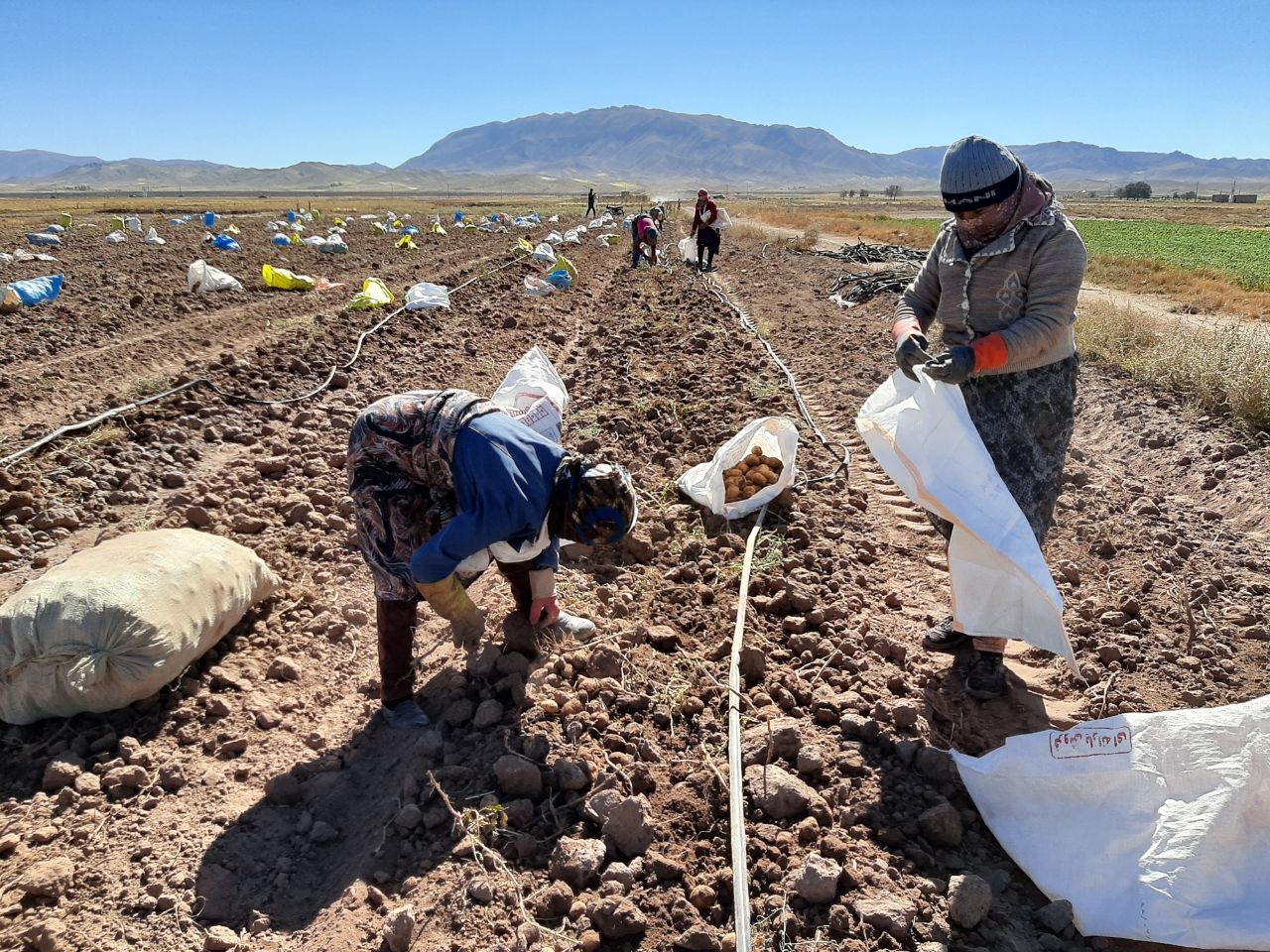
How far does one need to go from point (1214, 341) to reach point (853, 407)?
3.00 meters

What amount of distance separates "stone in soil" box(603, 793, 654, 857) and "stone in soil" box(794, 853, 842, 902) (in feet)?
1.33

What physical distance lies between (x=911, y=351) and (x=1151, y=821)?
141 cm

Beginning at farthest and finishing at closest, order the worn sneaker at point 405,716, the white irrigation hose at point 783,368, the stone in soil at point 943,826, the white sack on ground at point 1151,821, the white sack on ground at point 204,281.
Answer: the white sack on ground at point 204,281
the white irrigation hose at point 783,368
the worn sneaker at point 405,716
the stone in soil at point 943,826
the white sack on ground at point 1151,821

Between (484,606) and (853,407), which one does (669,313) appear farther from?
(484,606)

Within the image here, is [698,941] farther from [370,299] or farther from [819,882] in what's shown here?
[370,299]

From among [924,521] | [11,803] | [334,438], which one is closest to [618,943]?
[11,803]

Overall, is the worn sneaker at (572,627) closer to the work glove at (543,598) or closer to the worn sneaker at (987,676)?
the work glove at (543,598)

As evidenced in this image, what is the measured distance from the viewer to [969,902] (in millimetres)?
1882

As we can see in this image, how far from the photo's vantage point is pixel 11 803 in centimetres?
221

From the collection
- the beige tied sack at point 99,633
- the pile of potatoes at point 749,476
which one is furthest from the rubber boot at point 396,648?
the pile of potatoes at point 749,476

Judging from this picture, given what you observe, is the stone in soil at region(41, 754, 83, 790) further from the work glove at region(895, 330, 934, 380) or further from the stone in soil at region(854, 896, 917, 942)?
the work glove at region(895, 330, 934, 380)

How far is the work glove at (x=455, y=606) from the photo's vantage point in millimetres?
2205

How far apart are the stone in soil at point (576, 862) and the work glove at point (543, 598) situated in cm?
85

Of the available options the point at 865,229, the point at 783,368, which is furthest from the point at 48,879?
the point at 865,229
